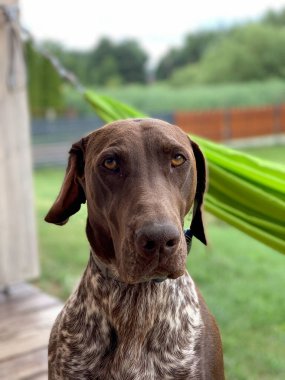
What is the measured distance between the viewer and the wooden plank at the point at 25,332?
2697 millimetres

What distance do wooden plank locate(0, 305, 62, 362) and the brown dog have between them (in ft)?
3.81

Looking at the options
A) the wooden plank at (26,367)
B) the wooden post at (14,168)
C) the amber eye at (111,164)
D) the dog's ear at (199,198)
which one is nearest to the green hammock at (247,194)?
the dog's ear at (199,198)

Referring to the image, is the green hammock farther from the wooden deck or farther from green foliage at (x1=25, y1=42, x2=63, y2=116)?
green foliage at (x1=25, y1=42, x2=63, y2=116)

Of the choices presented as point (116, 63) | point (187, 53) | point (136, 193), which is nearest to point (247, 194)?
point (136, 193)

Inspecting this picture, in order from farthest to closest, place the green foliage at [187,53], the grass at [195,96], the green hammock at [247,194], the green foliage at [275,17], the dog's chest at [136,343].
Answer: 1. the green foliage at [187,53]
2. the grass at [195,96]
3. the green foliage at [275,17]
4. the green hammock at [247,194]
5. the dog's chest at [136,343]

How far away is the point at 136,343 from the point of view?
1483 mm

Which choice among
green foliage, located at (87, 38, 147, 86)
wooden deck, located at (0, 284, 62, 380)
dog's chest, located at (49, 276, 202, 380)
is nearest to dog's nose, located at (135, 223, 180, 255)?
dog's chest, located at (49, 276, 202, 380)

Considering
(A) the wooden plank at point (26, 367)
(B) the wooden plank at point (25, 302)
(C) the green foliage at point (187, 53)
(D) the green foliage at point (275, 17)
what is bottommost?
(B) the wooden plank at point (25, 302)

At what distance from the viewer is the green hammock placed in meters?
2.00

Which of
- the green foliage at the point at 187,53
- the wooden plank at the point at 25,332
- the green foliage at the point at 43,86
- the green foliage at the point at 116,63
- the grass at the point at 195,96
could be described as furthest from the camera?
the green foliage at the point at 187,53

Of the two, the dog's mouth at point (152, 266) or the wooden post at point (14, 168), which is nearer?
the dog's mouth at point (152, 266)

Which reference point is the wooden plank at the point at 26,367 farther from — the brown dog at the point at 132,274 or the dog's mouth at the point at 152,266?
the dog's mouth at the point at 152,266

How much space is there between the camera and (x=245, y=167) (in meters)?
2.12

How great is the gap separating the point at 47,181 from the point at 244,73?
922 cm
